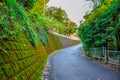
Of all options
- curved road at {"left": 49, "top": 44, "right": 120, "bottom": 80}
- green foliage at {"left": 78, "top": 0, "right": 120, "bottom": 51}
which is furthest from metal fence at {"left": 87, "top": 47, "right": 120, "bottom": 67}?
curved road at {"left": 49, "top": 44, "right": 120, "bottom": 80}

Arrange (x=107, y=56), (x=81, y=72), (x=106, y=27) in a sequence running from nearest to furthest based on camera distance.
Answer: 1. (x=81, y=72)
2. (x=107, y=56)
3. (x=106, y=27)

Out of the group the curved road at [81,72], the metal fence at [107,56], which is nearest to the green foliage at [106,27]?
the metal fence at [107,56]

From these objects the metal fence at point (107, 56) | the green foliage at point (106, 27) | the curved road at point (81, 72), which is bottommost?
the curved road at point (81, 72)

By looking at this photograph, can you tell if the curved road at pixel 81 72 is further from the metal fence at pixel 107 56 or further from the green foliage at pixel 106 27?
the green foliage at pixel 106 27

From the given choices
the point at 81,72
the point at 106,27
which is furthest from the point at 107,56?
the point at 81,72

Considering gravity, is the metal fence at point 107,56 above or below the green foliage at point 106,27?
below

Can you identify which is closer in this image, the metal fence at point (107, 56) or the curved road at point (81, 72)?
the curved road at point (81, 72)

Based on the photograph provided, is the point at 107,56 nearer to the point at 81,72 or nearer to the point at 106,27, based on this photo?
the point at 106,27

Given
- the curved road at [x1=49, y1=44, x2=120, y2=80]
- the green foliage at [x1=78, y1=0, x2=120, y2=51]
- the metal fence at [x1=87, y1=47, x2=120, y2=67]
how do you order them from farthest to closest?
1. the green foliage at [x1=78, y1=0, x2=120, y2=51]
2. the metal fence at [x1=87, y1=47, x2=120, y2=67]
3. the curved road at [x1=49, y1=44, x2=120, y2=80]

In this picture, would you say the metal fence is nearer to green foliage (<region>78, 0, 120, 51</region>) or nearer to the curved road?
green foliage (<region>78, 0, 120, 51</region>)

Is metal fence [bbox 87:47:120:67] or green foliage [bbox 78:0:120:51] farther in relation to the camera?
green foliage [bbox 78:0:120:51]

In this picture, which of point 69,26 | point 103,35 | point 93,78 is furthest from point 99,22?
point 69,26

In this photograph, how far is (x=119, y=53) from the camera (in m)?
18.2

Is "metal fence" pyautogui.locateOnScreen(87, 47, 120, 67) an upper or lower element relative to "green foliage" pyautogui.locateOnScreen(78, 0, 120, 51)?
lower
